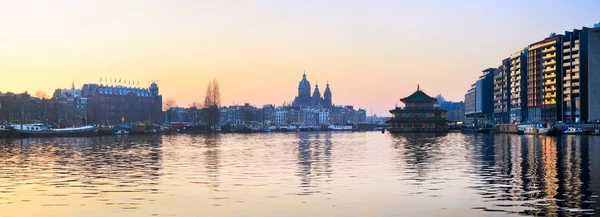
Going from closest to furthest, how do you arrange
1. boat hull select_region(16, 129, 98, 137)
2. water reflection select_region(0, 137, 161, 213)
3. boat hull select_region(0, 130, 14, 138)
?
water reflection select_region(0, 137, 161, 213), boat hull select_region(0, 130, 14, 138), boat hull select_region(16, 129, 98, 137)

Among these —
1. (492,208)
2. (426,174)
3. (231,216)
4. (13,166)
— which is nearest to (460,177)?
(426,174)

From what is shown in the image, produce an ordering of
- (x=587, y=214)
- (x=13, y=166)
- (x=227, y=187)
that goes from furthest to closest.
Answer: (x=13, y=166), (x=227, y=187), (x=587, y=214)

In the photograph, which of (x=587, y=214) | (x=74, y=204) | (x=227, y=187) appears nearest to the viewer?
(x=587, y=214)

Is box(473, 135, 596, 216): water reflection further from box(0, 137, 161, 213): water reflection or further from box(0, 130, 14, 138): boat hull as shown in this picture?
box(0, 130, 14, 138): boat hull

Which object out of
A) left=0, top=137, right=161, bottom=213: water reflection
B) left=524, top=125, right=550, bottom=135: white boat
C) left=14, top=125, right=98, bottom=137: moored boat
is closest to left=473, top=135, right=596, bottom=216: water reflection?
left=0, top=137, right=161, bottom=213: water reflection

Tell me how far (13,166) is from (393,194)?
36023mm

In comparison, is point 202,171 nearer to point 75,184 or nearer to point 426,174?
point 75,184

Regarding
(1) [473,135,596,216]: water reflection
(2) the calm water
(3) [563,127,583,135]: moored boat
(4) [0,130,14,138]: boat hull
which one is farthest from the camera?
(3) [563,127,583,135]: moored boat

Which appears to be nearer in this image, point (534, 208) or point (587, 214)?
point (587, 214)

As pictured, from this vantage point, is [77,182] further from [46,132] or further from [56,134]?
[46,132]

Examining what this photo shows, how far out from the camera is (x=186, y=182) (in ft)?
134

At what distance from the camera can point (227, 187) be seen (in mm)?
38000

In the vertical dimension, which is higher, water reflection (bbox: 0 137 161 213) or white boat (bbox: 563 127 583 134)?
white boat (bbox: 563 127 583 134)

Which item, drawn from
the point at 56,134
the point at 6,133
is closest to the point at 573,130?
the point at 56,134
